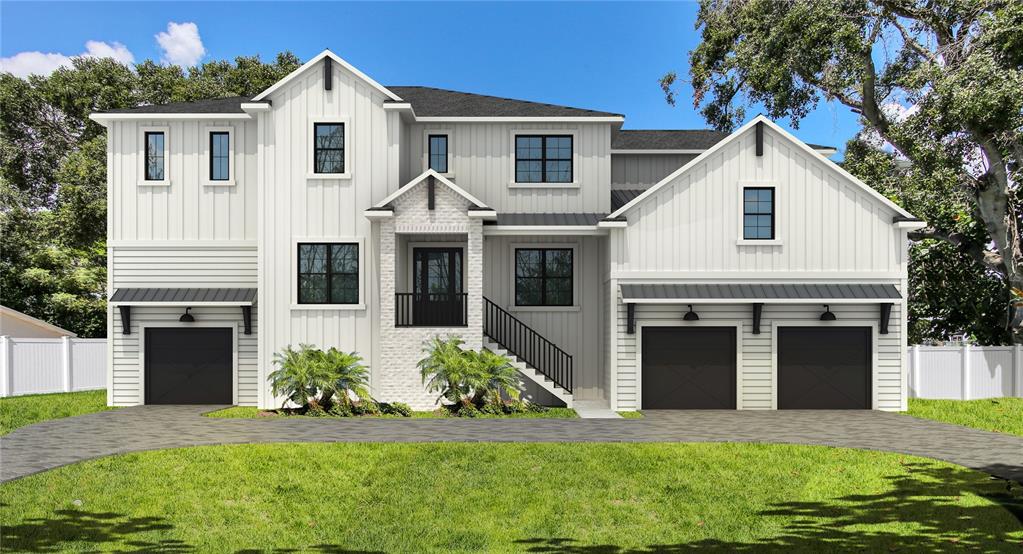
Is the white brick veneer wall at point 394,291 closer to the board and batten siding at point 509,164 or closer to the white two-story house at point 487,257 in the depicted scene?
the white two-story house at point 487,257

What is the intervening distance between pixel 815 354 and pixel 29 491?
16.7 metres

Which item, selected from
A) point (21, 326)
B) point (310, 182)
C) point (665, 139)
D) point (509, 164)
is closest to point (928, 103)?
point (665, 139)

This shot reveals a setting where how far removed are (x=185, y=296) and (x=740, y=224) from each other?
1405cm

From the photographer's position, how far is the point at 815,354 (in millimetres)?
20031

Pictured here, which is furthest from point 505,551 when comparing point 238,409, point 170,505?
point 238,409

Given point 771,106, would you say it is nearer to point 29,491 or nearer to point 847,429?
point 847,429

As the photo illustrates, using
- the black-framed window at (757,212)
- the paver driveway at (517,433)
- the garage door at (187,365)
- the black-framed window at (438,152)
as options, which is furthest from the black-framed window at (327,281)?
the black-framed window at (757,212)

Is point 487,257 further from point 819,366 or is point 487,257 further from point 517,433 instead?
point 819,366

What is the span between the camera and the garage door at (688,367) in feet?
65.5

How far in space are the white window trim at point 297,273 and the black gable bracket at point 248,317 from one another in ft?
5.62

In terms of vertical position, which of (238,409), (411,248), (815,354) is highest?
(411,248)

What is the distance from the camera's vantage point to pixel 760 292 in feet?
63.7

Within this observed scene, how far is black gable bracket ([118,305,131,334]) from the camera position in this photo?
69.6 ft

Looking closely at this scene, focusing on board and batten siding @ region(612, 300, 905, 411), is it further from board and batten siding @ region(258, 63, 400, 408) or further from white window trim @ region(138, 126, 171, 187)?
white window trim @ region(138, 126, 171, 187)
